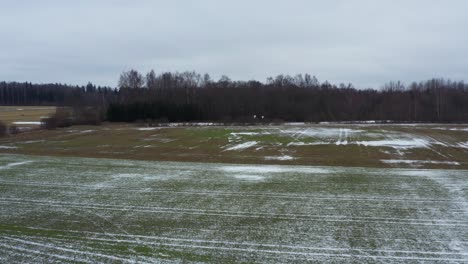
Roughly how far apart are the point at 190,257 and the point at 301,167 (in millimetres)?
17878

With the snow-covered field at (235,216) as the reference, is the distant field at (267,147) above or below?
above

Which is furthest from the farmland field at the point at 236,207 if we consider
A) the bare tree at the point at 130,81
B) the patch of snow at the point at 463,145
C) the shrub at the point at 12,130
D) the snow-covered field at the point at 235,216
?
the bare tree at the point at 130,81

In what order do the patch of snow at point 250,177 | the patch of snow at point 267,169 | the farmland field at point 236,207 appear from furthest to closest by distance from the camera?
the patch of snow at point 267,169, the patch of snow at point 250,177, the farmland field at point 236,207

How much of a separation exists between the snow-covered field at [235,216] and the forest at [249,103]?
56.6 meters

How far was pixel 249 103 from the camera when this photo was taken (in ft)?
324

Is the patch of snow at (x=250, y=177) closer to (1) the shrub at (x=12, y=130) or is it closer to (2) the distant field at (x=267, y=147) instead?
(2) the distant field at (x=267, y=147)

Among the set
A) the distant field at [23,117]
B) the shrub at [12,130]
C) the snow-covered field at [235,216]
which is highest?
the distant field at [23,117]

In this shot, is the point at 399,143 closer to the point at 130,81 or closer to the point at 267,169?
the point at 267,169

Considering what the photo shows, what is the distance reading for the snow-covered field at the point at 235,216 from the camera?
12148 mm

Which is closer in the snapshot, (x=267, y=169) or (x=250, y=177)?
(x=250, y=177)

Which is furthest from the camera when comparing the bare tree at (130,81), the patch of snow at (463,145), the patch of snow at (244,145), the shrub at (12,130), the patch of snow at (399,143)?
the bare tree at (130,81)

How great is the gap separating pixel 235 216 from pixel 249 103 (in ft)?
273

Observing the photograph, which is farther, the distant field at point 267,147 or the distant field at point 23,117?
the distant field at point 23,117

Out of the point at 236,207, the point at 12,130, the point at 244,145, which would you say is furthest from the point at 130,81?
the point at 236,207
